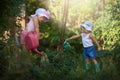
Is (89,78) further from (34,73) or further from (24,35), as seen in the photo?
(24,35)

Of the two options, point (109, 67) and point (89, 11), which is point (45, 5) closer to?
point (89, 11)

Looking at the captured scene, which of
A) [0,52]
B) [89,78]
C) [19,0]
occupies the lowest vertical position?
[89,78]

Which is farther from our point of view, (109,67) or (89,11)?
(89,11)

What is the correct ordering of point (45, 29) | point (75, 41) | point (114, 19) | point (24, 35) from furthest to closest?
point (45, 29)
point (75, 41)
point (114, 19)
point (24, 35)

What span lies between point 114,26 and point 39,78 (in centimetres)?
617

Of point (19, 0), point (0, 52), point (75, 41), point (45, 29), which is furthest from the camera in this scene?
point (45, 29)

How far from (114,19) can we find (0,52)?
6.21 meters

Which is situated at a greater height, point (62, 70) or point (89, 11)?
point (89, 11)

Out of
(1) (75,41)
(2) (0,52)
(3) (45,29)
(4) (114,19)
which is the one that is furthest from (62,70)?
(3) (45,29)

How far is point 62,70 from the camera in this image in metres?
8.15

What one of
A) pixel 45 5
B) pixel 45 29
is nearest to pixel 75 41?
pixel 45 29

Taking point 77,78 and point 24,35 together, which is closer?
point 77,78

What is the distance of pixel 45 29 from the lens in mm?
15500

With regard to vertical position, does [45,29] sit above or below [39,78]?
above
